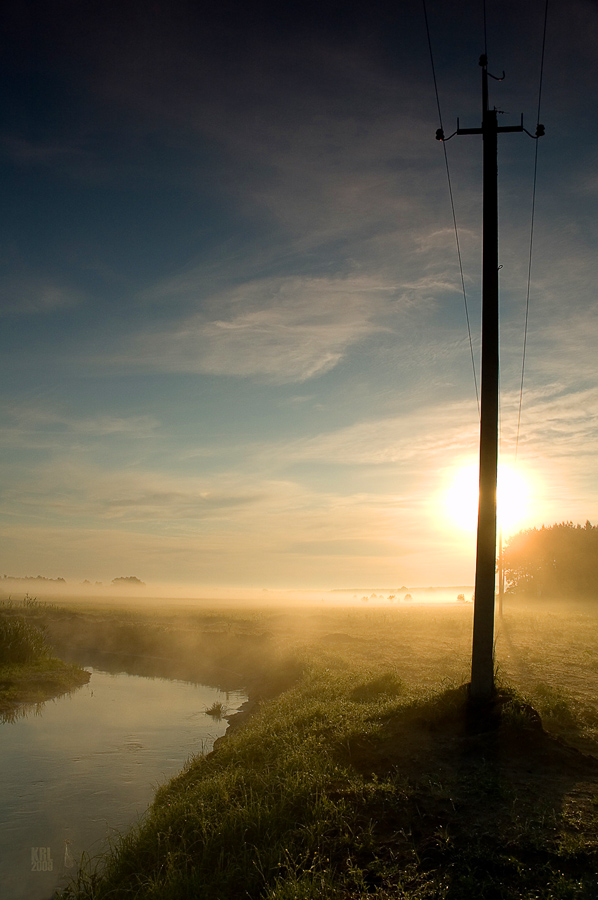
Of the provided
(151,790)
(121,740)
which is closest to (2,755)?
(121,740)

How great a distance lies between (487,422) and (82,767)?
1699 cm

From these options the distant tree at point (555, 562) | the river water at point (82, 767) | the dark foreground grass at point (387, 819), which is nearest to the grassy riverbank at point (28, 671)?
the river water at point (82, 767)

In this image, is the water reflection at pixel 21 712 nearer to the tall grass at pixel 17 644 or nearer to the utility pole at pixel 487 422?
the tall grass at pixel 17 644

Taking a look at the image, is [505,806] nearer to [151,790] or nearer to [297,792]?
[297,792]

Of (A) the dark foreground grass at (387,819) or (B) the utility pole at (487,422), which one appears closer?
(A) the dark foreground grass at (387,819)

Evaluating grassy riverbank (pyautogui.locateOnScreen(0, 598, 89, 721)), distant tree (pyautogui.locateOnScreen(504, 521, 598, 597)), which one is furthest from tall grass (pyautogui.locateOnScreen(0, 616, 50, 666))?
distant tree (pyautogui.locateOnScreen(504, 521, 598, 597))

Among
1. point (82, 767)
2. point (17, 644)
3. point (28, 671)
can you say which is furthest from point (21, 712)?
point (82, 767)

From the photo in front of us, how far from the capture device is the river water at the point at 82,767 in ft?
40.3

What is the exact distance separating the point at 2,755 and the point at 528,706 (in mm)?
17984

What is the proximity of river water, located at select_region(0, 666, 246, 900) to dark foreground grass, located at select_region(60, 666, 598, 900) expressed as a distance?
125cm

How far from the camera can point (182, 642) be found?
48344 mm

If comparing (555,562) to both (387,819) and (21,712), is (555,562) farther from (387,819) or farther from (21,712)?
(387,819)

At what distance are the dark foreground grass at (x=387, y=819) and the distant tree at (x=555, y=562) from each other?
8854 centimetres

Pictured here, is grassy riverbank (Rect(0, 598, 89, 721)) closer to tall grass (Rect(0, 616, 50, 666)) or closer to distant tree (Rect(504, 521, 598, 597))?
tall grass (Rect(0, 616, 50, 666))
